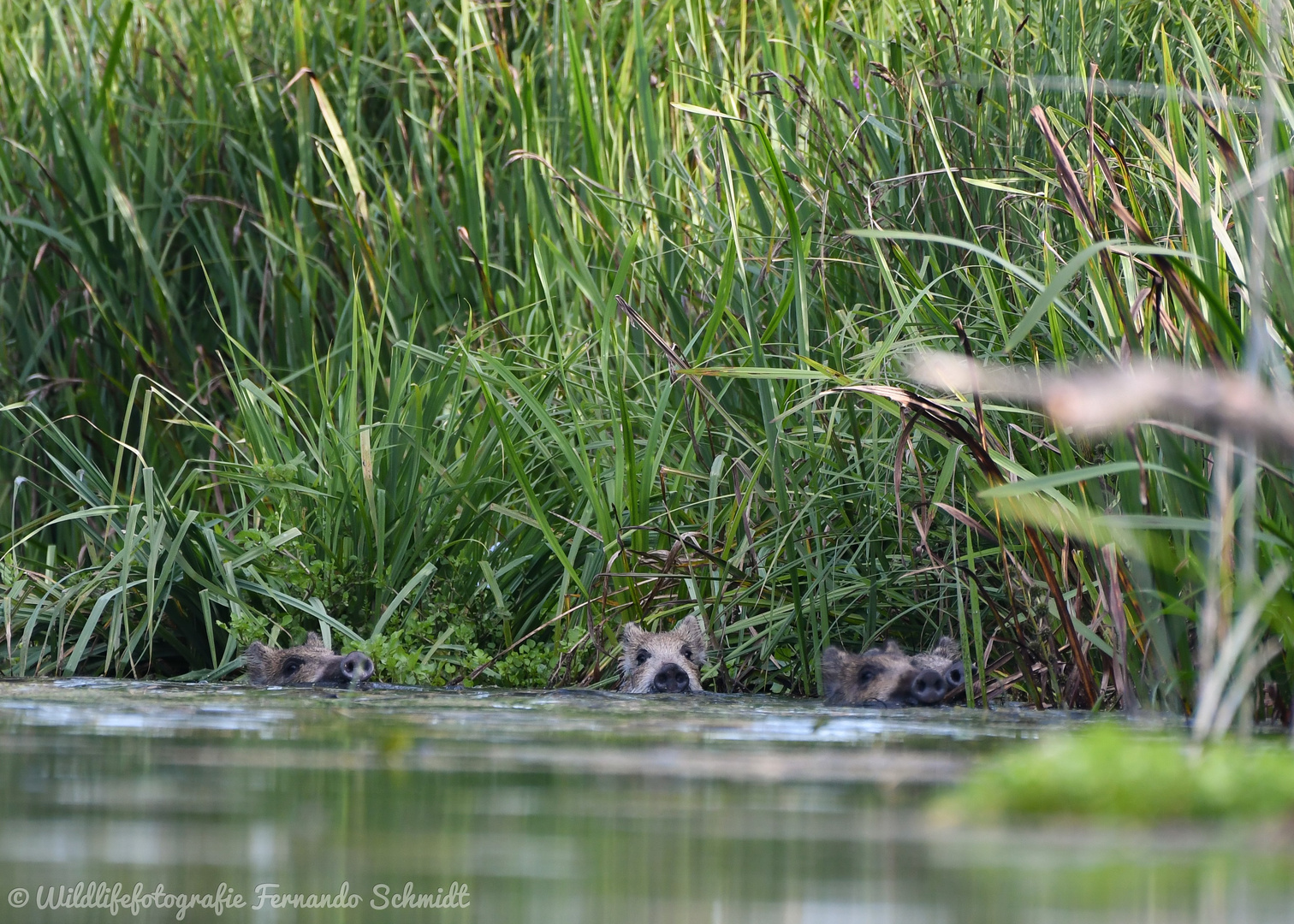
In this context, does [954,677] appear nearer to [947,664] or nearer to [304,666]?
[947,664]

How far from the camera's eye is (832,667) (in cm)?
518

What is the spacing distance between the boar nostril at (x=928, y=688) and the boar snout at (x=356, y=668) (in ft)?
5.39

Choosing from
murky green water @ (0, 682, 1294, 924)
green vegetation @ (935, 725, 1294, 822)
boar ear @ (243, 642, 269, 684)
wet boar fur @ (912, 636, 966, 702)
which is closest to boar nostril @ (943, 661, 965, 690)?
wet boar fur @ (912, 636, 966, 702)

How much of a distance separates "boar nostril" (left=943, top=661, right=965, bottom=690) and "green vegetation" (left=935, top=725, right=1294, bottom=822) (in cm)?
267

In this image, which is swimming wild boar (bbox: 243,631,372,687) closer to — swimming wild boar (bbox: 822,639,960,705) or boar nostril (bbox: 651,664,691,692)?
boar nostril (bbox: 651,664,691,692)

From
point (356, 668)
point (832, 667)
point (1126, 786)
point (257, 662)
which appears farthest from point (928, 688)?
point (1126, 786)

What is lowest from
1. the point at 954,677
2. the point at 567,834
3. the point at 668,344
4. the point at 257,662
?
the point at 257,662

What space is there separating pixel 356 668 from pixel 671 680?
95cm

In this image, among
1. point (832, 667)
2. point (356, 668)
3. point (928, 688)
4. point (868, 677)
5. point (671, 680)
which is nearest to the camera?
point (928, 688)

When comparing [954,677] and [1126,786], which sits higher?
[1126,786]

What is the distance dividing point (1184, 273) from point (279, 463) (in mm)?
3488

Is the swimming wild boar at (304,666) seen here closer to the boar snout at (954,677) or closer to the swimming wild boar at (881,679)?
the swimming wild boar at (881,679)

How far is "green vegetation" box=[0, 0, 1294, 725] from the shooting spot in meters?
4.58

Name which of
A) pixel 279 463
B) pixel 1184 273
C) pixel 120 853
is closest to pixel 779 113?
pixel 279 463
